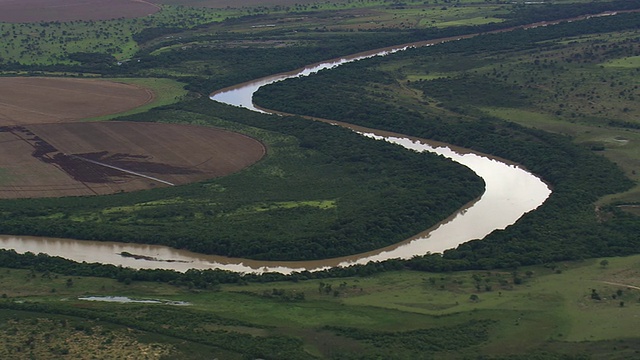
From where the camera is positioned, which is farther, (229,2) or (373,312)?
(229,2)

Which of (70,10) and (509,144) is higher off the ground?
(70,10)

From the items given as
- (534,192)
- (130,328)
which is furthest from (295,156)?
(130,328)

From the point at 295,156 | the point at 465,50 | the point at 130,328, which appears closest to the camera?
the point at 130,328

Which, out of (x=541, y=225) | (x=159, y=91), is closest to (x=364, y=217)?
(x=541, y=225)

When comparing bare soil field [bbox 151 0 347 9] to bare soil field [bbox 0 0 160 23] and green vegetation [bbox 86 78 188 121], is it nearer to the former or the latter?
bare soil field [bbox 0 0 160 23]

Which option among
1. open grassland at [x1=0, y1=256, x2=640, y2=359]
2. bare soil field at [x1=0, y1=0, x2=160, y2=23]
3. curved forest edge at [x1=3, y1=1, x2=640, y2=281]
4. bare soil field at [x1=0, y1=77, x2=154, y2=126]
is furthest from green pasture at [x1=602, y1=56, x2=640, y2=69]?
bare soil field at [x1=0, y1=0, x2=160, y2=23]

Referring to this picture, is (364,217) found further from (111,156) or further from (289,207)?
(111,156)

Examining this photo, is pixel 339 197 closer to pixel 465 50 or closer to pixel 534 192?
pixel 534 192
